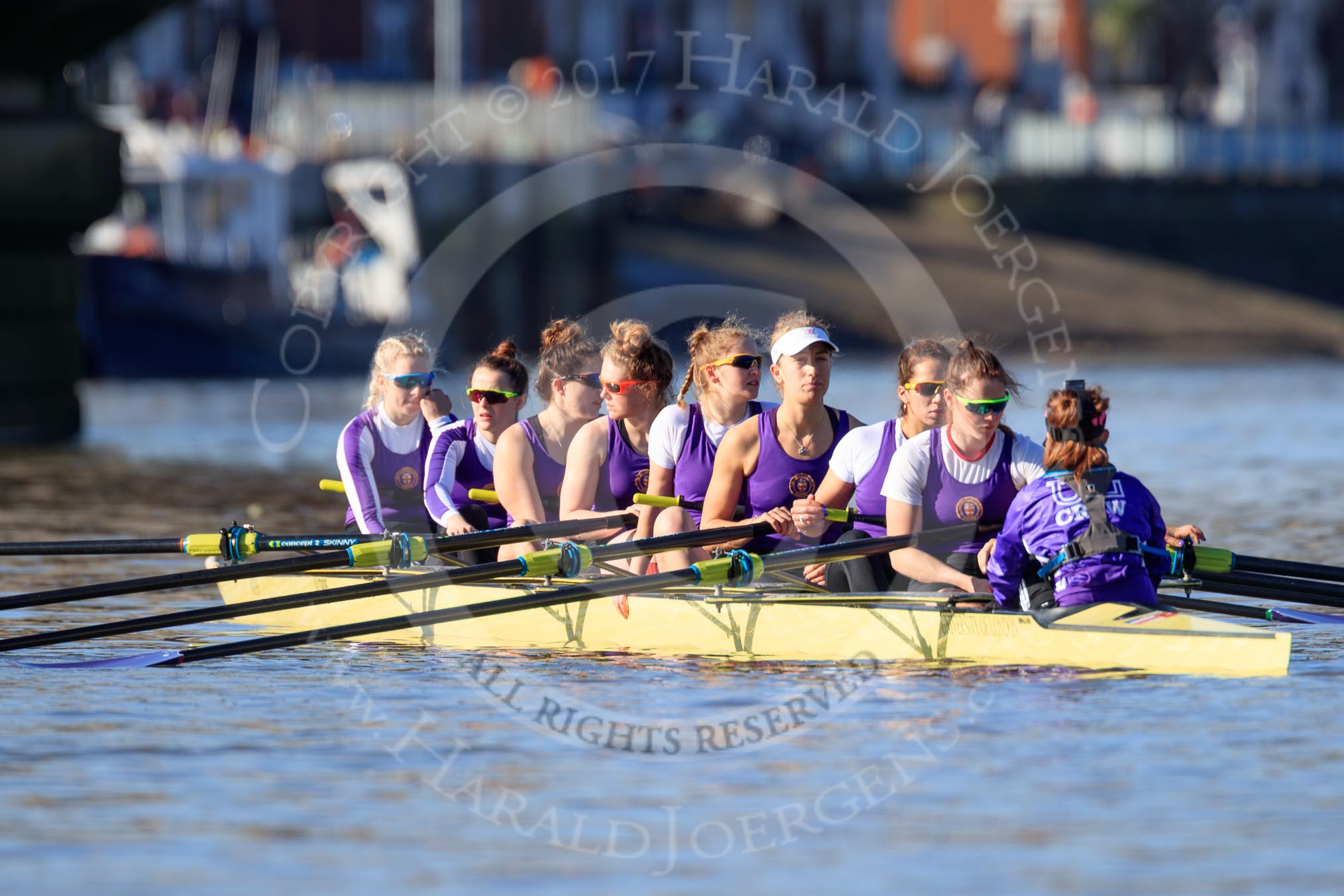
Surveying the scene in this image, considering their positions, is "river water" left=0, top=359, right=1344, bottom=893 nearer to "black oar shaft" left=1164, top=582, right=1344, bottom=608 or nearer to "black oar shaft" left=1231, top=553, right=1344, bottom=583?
"black oar shaft" left=1164, top=582, right=1344, bottom=608

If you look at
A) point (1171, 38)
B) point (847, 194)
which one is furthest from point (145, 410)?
point (1171, 38)

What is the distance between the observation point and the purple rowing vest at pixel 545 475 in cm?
1184

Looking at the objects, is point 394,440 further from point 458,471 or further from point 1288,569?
point 1288,569

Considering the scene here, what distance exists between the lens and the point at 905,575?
35.4ft

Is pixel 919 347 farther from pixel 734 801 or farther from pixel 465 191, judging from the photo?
pixel 465 191

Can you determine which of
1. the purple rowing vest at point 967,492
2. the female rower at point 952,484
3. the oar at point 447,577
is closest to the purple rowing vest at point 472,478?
the oar at point 447,577

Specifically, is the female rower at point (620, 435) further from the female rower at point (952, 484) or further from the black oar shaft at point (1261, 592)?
the black oar shaft at point (1261, 592)

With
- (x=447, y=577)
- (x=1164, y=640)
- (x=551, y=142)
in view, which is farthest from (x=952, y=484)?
(x=551, y=142)

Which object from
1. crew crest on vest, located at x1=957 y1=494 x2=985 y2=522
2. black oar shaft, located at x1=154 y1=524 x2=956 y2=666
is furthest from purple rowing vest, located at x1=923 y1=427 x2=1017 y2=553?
black oar shaft, located at x1=154 y1=524 x2=956 y2=666

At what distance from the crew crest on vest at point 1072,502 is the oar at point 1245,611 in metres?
0.91

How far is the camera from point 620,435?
458 inches

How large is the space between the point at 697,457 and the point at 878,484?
1031 millimetres

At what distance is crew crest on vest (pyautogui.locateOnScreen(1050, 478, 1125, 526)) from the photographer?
9.41 m

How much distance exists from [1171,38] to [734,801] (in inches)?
2228
